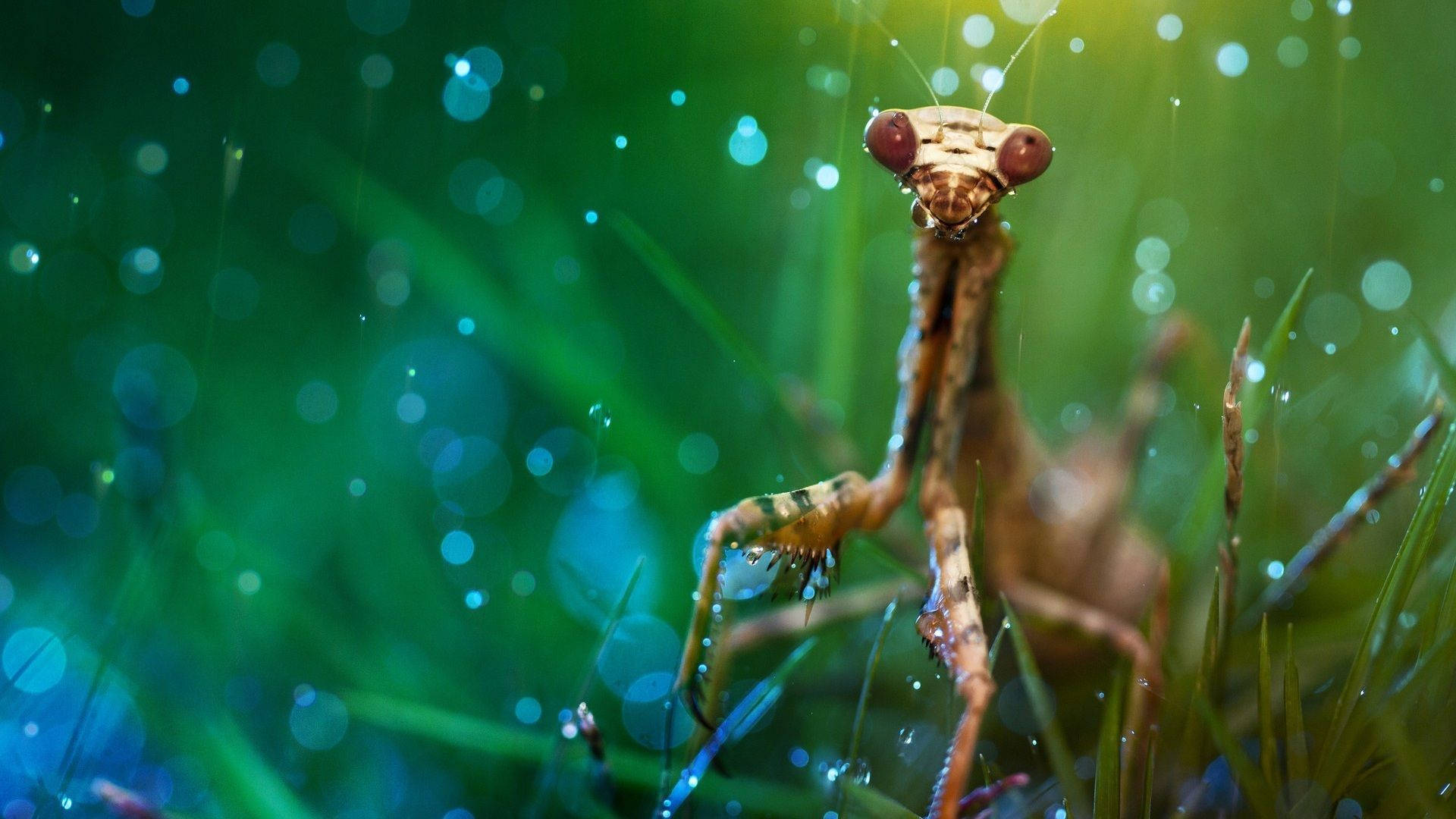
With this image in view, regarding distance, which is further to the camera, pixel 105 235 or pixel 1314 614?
pixel 105 235

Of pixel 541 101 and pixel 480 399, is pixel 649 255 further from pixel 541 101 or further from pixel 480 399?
pixel 541 101

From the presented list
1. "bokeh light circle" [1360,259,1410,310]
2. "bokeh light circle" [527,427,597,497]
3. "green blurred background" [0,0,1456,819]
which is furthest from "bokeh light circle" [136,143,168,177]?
"bokeh light circle" [1360,259,1410,310]

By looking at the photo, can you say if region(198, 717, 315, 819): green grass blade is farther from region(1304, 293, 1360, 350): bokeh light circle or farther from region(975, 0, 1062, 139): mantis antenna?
region(1304, 293, 1360, 350): bokeh light circle

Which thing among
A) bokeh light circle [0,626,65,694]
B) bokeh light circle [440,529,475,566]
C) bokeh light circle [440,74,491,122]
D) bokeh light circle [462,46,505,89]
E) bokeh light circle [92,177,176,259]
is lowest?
bokeh light circle [0,626,65,694]

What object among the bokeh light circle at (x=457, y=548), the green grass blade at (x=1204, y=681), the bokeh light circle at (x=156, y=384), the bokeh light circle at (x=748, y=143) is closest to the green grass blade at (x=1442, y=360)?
the green grass blade at (x=1204, y=681)

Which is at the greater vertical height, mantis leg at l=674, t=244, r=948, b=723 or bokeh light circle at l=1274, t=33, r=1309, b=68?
bokeh light circle at l=1274, t=33, r=1309, b=68

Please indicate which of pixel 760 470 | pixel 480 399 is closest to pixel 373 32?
pixel 480 399
